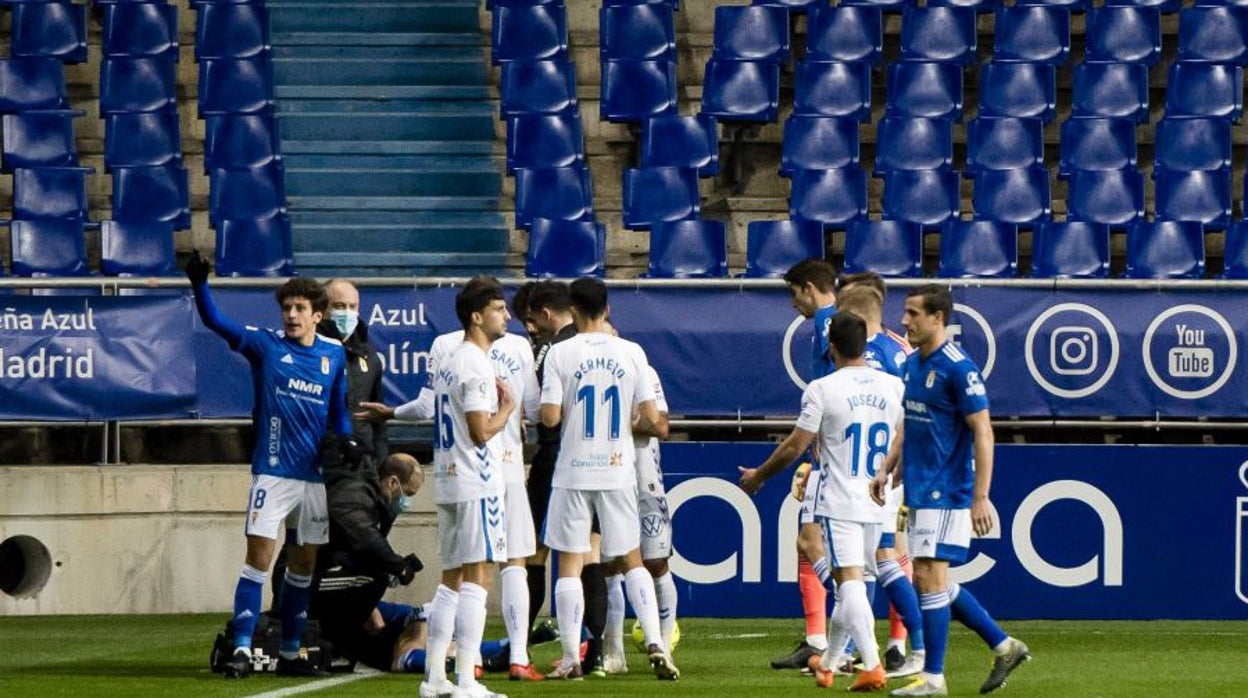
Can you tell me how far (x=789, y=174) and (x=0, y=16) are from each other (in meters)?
6.57

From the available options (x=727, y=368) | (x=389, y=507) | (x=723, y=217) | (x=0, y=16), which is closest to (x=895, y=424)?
(x=389, y=507)

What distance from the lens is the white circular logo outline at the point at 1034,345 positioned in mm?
14109

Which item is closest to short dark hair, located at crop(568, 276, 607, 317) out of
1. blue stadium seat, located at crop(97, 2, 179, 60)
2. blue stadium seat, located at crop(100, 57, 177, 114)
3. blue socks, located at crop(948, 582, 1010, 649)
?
blue socks, located at crop(948, 582, 1010, 649)

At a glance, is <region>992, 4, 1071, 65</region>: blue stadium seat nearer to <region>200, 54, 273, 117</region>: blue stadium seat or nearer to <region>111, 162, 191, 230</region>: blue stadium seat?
<region>200, 54, 273, 117</region>: blue stadium seat

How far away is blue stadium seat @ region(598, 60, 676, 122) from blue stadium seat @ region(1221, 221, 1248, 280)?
13.6ft

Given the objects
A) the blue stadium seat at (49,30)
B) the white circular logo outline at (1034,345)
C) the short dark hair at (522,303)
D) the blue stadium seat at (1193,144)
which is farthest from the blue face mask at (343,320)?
the blue stadium seat at (1193,144)

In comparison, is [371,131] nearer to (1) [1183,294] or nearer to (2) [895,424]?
(1) [1183,294]

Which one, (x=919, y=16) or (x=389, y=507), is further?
(x=919, y=16)

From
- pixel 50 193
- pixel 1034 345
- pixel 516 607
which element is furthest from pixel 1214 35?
pixel 516 607

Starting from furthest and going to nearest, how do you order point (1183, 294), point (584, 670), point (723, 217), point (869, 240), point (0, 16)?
point (0, 16), point (723, 217), point (869, 240), point (1183, 294), point (584, 670)

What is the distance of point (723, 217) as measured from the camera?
1752cm

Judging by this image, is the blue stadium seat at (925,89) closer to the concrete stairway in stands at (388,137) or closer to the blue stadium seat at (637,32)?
the blue stadium seat at (637,32)

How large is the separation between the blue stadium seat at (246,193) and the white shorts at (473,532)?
791 centimetres

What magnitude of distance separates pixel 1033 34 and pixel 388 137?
197 inches
